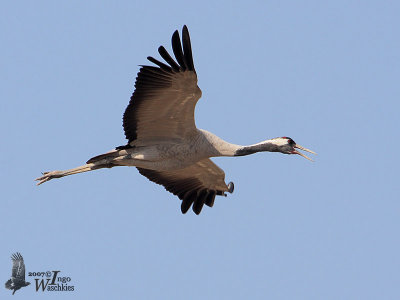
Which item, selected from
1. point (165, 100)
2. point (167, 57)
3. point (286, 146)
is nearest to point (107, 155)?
point (165, 100)

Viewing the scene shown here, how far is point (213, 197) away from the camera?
57.0ft

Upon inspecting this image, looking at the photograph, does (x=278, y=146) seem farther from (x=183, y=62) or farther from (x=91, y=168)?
(x=91, y=168)

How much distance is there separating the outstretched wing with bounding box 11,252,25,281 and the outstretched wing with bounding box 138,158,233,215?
10.2ft

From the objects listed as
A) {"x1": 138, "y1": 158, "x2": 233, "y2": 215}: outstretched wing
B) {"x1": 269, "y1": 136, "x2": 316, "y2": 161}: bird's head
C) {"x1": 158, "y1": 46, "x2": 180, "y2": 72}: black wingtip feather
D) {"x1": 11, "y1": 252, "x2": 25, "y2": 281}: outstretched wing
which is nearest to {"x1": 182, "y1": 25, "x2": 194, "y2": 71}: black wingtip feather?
{"x1": 158, "y1": 46, "x2": 180, "y2": 72}: black wingtip feather

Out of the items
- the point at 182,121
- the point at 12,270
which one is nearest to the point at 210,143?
the point at 182,121

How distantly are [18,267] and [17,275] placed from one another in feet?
0.54

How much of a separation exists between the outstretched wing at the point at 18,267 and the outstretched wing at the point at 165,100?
327cm

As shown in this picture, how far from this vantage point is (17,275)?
52.0 feet

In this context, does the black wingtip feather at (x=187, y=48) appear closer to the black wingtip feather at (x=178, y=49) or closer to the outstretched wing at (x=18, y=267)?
the black wingtip feather at (x=178, y=49)

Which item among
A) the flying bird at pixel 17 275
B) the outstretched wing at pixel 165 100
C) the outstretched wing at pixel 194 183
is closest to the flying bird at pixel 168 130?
the outstretched wing at pixel 165 100

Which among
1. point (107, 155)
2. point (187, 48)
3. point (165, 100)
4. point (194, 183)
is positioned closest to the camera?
point (187, 48)

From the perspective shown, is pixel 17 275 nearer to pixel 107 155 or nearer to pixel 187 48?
pixel 107 155

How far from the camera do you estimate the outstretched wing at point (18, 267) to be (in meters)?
15.9

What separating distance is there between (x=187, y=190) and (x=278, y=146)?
2.76 meters
